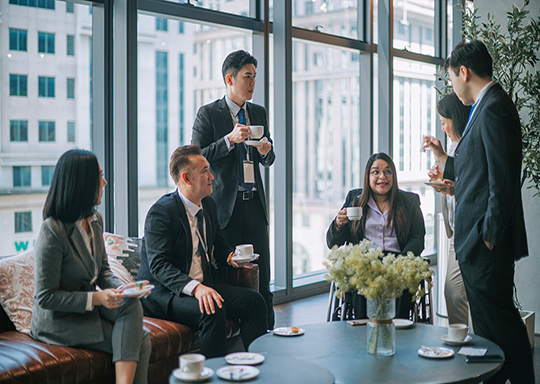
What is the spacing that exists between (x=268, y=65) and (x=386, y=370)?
10.8 feet

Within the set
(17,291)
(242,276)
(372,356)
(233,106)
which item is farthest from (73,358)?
(233,106)

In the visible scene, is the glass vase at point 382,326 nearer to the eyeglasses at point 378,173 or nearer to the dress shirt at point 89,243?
the dress shirt at point 89,243

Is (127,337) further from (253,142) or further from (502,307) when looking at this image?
(502,307)

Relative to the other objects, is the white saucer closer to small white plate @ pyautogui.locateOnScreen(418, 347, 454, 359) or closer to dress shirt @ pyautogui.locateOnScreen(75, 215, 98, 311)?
small white plate @ pyautogui.locateOnScreen(418, 347, 454, 359)

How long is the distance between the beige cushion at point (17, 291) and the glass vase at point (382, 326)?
62.6 inches

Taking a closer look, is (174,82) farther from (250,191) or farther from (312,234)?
(312,234)

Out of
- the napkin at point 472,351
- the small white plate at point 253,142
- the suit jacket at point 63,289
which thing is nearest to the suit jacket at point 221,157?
the small white plate at point 253,142

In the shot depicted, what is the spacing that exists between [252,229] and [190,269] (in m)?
0.60

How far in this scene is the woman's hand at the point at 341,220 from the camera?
3.31m

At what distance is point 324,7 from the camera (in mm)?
5504

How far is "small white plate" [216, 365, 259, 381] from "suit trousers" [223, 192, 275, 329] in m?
1.43

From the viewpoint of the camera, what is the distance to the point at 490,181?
96.3 inches

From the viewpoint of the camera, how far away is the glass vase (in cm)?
212

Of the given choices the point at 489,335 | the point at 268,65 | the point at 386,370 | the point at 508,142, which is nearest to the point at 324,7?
the point at 268,65
